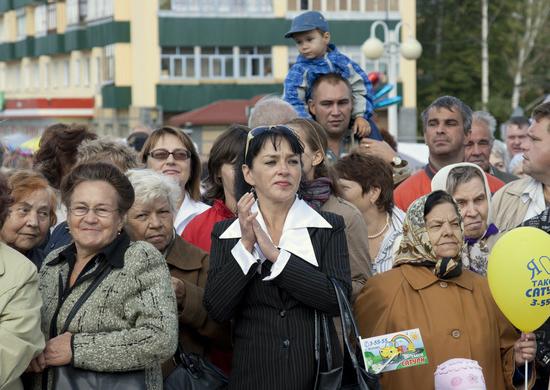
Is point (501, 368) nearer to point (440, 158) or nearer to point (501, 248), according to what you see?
point (501, 248)

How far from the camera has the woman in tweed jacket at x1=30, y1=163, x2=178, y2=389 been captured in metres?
5.57

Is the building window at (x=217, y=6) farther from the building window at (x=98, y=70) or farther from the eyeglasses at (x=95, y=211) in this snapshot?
the eyeglasses at (x=95, y=211)

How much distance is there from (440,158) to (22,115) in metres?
53.8

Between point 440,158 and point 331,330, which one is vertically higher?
point 440,158

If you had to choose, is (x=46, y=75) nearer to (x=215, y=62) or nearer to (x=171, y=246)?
(x=215, y=62)

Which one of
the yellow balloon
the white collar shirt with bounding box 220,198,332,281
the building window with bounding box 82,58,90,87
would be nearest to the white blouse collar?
the white collar shirt with bounding box 220,198,332,281

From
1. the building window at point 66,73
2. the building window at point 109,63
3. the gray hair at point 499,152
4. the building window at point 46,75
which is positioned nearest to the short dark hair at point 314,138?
the gray hair at point 499,152

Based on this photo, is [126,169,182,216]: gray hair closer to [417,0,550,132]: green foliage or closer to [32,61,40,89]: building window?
[417,0,550,132]: green foliage

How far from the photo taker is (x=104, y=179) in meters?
5.92

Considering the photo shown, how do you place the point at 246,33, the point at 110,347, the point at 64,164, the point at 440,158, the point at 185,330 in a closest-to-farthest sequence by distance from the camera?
the point at 110,347 < the point at 185,330 < the point at 64,164 < the point at 440,158 < the point at 246,33

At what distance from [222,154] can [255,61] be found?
46.2 meters

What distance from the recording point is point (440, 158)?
29.5ft

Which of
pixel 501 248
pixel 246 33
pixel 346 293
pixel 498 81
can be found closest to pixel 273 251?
pixel 346 293

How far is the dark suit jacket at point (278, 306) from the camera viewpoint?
584 centimetres
